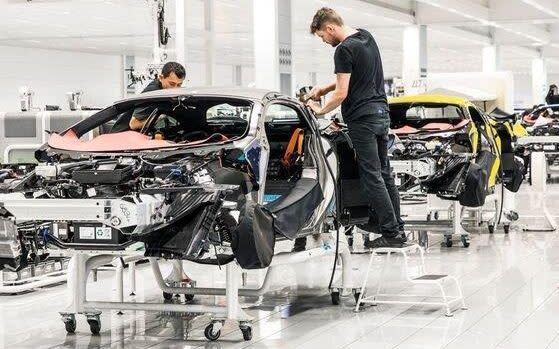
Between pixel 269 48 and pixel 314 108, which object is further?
pixel 269 48

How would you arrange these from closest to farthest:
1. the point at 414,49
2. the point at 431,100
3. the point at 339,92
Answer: the point at 339,92
the point at 431,100
the point at 414,49

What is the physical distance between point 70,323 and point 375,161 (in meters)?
2.17

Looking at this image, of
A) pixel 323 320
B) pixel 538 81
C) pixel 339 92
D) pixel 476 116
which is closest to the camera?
pixel 323 320

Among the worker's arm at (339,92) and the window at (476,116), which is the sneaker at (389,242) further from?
the window at (476,116)

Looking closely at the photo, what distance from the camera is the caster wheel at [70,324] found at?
587 cm

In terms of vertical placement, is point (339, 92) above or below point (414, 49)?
below

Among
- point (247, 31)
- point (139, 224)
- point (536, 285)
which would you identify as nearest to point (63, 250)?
point (139, 224)

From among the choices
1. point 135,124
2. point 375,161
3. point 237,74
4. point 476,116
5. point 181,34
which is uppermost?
point 237,74

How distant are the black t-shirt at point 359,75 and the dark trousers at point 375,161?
0.06 meters

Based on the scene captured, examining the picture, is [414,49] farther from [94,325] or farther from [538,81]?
[94,325]

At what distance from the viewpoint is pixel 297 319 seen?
20.5 ft

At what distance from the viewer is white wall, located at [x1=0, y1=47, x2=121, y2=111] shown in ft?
106

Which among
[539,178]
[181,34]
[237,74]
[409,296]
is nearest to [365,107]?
[409,296]

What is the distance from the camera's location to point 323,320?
619 cm
